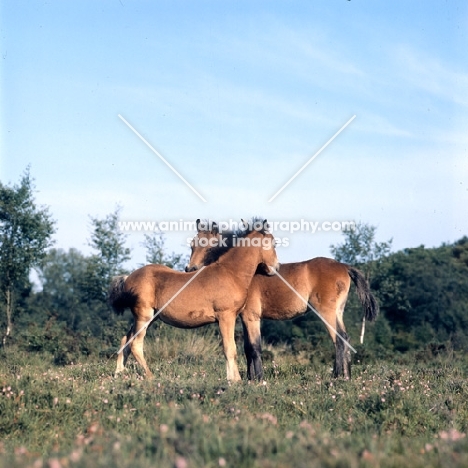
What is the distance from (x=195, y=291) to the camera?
11.8 meters

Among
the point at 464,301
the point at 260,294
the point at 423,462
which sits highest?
the point at 464,301

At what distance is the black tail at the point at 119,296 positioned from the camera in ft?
39.9

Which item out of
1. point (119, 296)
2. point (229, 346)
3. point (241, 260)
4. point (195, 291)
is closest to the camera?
point (229, 346)

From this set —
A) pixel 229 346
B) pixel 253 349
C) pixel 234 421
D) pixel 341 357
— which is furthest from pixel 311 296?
pixel 234 421

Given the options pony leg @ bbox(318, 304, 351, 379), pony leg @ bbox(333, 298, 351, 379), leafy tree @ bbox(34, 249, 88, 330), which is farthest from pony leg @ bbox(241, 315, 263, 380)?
leafy tree @ bbox(34, 249, 88, 330)

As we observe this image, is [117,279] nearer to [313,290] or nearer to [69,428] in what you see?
[313,290]

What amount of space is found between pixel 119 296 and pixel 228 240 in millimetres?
2226

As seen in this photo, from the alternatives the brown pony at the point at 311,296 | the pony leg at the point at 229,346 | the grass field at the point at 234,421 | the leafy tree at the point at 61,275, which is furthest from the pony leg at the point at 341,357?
the leafy tree at the point at 61,275

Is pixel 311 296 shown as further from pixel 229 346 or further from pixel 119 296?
pixel 119 296

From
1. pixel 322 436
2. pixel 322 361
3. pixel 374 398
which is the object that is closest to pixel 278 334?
pixel 322 361

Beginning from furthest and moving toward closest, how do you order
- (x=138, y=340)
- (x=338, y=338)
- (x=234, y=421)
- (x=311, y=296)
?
(x=311, y=296), (x=338, y=338), (x=138, y=340), (x=234, y=421)

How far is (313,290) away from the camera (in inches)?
523

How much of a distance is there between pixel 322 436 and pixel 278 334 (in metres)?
22.3

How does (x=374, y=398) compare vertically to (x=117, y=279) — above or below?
below
